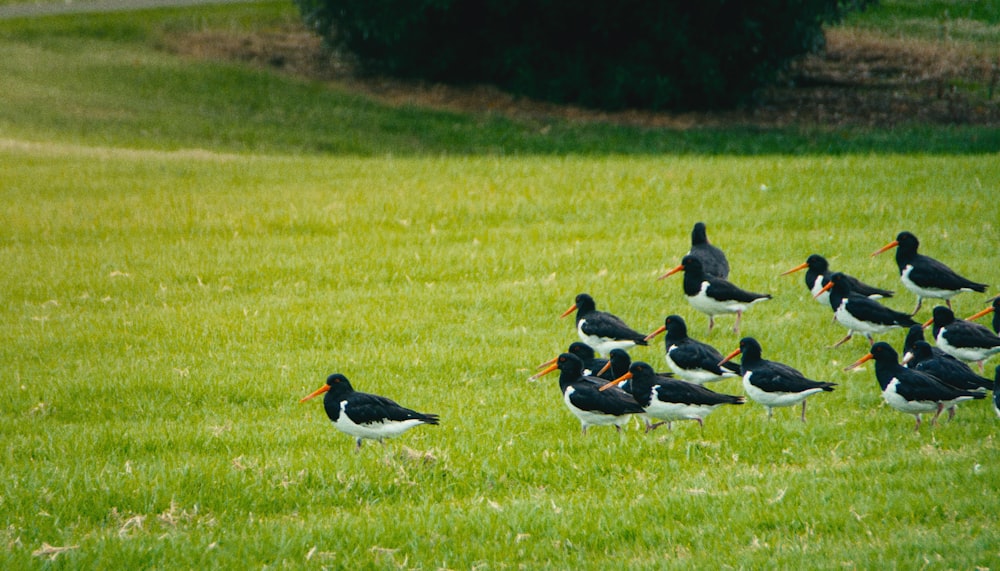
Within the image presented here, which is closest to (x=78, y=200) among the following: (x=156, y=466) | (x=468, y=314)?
(x=468, y=314)

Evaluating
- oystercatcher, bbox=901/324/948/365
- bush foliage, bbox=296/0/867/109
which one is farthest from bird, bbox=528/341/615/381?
bush foliage, bbox=296/0/867/109

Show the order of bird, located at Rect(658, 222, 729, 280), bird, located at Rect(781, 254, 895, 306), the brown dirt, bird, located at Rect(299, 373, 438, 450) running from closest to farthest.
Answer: bird, located at Rect(299, 373, 438, 450)
bird, located at Rect(781, 254, 895, 306)
bird, located at Rect(658, 222, 729, 280)
the brown dirt

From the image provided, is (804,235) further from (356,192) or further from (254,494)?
(254,494)

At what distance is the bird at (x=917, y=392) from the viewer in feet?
28.5

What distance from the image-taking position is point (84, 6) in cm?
4300

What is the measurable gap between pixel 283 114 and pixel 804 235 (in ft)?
59.0

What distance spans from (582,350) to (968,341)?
372 centimetres

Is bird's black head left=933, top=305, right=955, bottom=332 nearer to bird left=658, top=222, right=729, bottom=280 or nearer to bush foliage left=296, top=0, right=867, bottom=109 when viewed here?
bird left=658, top=222, right=729, bottom=280

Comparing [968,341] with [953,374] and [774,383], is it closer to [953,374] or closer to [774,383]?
[953,374]

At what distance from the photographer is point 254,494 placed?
785 centimetres

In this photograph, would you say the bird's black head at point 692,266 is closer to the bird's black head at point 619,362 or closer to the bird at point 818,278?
the bird at point 818,278

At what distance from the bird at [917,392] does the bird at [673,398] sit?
1301mm

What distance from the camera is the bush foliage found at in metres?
28.9

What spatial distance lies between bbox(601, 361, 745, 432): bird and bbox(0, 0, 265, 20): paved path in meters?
38.5
